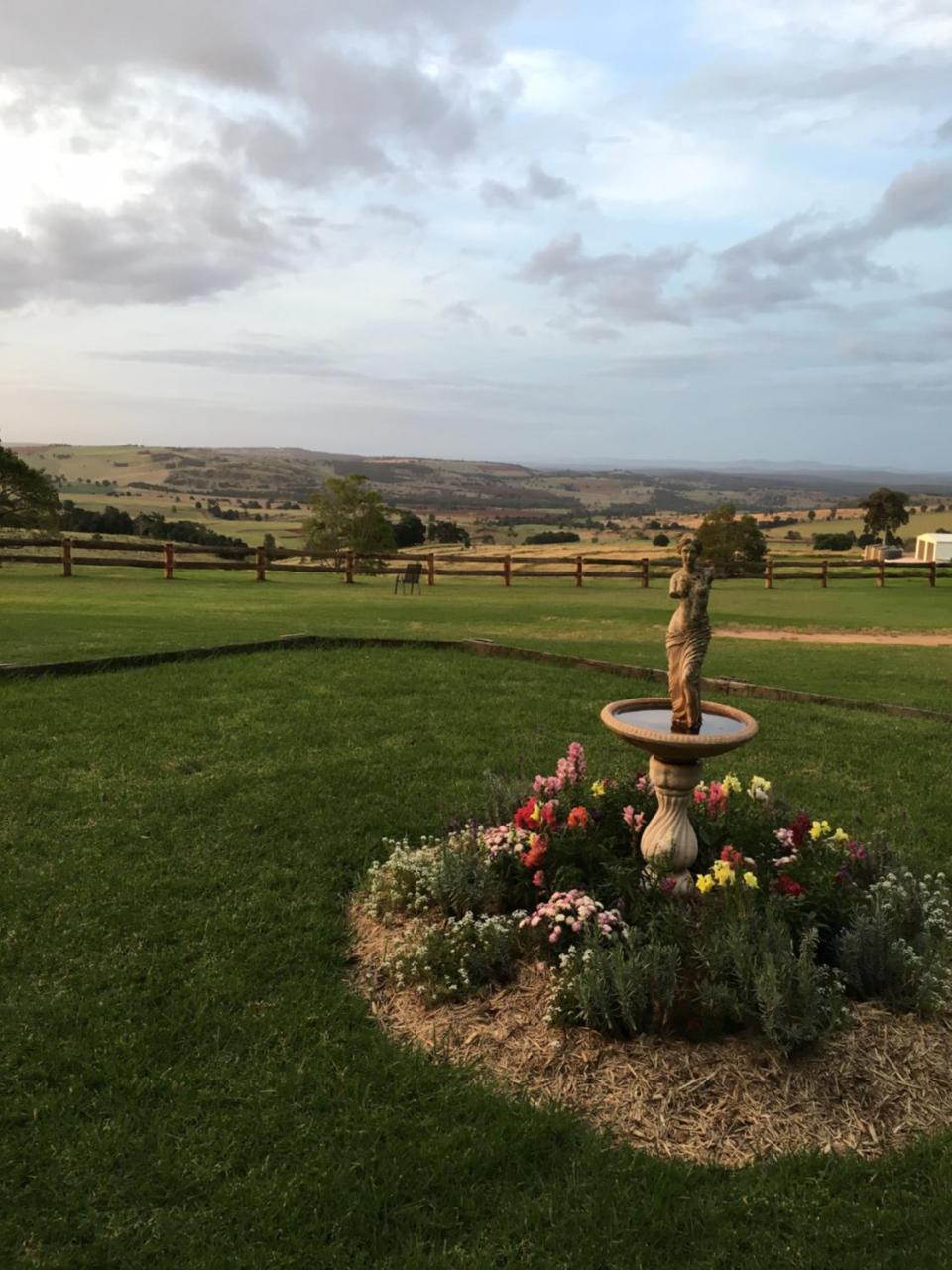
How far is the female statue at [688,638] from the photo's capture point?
4.50m

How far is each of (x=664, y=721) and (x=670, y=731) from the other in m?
0.28

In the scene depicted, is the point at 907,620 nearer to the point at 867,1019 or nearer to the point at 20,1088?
the point at 867,1019

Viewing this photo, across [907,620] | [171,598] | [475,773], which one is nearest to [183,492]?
[171,598]

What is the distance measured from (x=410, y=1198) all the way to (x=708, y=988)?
1646 millimetres

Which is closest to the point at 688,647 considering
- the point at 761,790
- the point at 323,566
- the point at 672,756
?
the point at 672,756

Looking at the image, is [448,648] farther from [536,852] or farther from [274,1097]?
[274,1097]

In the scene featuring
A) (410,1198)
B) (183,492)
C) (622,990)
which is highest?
(183,492)

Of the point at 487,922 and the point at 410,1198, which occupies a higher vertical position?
the point at 487,922

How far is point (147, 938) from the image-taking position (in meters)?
4.88

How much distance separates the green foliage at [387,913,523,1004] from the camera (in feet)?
14.7

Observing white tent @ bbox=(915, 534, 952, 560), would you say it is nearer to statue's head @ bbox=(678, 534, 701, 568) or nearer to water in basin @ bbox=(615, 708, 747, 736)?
water in basin @ bbox=(615, 708, 747, 736)

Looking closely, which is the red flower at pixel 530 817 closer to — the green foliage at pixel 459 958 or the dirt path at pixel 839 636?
the green foliage at pixel 459 958

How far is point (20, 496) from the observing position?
112ft

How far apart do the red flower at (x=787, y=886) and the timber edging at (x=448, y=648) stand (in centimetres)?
613
